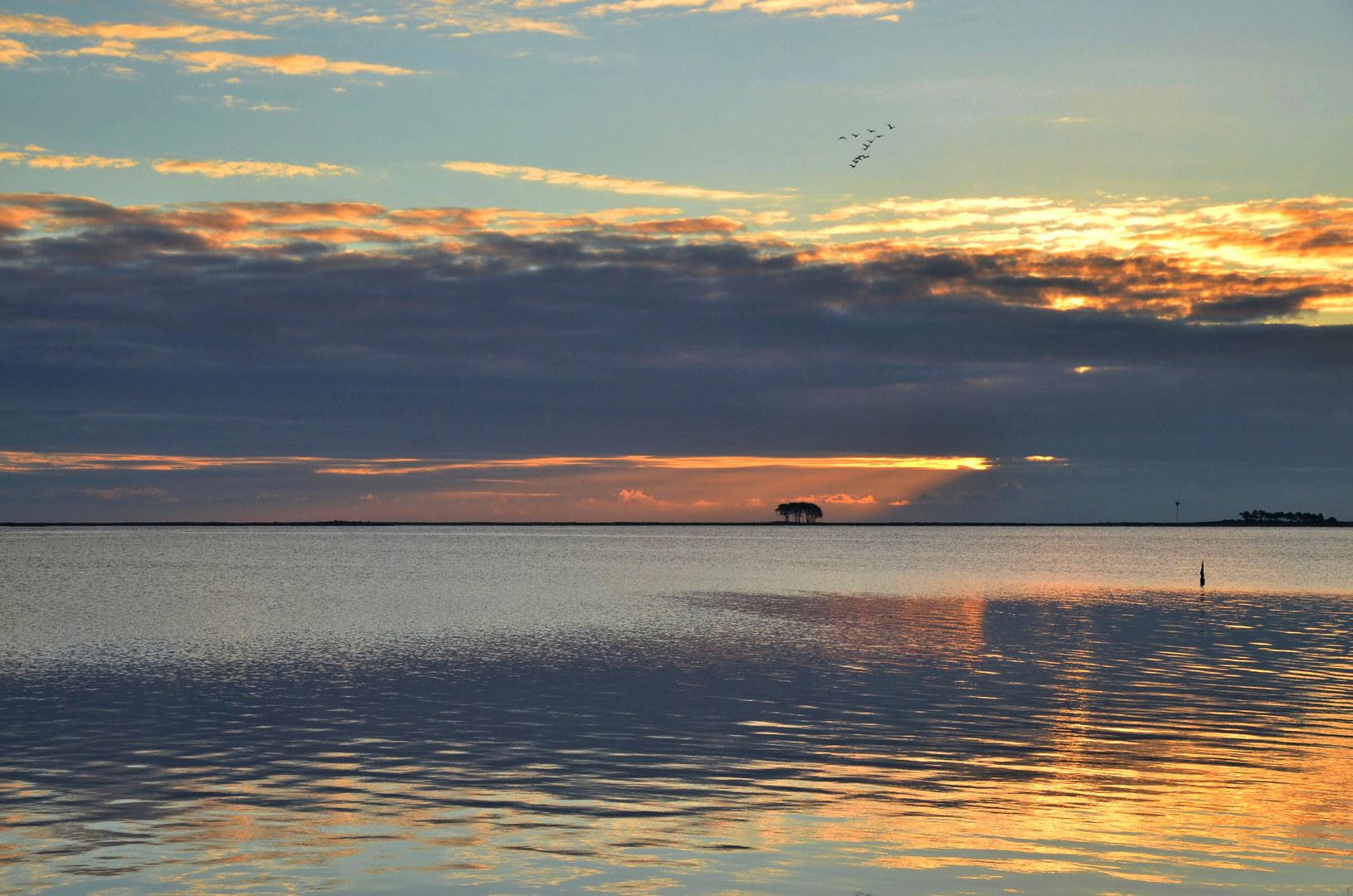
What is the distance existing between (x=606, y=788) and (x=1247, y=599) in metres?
68.8

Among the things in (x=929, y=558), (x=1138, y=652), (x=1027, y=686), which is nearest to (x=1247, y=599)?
(x=1138, y=652)

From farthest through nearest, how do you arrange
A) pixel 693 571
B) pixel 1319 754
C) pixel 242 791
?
pixel 693 571 → pixel 1319 754 → pixel 242 791

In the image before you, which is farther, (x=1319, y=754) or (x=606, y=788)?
(x=1319, y=754)

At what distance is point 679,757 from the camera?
24.9 meters

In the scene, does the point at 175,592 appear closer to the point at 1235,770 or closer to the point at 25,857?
the point at 25,857

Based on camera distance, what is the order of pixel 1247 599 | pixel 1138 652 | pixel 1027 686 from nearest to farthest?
pixel 1027 686, pixel 1138 652, pixel 1247 599

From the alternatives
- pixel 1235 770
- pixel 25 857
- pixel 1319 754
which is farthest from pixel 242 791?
pixel 1319 754

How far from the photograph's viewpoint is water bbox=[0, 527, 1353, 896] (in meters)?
16.8

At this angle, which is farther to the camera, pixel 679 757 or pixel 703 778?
pixel 679 757

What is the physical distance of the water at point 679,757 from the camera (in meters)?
16.8

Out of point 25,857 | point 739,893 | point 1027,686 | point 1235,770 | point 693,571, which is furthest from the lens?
point 693,571

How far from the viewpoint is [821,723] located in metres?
29.2

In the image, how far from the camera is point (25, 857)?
55.9ft

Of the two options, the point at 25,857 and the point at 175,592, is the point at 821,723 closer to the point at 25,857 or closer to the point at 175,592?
the point at 25,857
